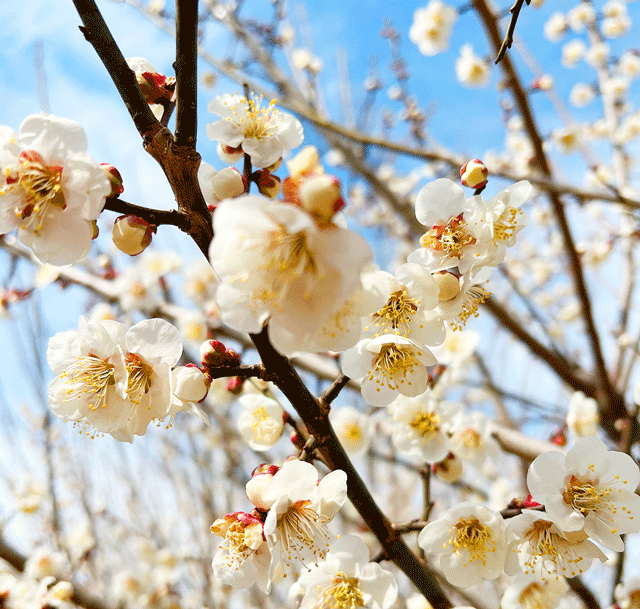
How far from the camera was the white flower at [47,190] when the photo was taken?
2.62ft

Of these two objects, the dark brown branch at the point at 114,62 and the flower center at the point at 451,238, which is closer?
the dark brown branch at the point at 114,62

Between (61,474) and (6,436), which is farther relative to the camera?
(61,474)

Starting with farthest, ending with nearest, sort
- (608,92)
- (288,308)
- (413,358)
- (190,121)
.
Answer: (608,92), (413,358), (190,121), (288,308)

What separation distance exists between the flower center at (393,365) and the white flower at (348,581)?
0.37 meters

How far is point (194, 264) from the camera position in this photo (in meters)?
4.18

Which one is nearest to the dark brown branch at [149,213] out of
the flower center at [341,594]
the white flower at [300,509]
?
the white flower at [300,509]

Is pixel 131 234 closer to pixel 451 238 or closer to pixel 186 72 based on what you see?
pixel 186 72

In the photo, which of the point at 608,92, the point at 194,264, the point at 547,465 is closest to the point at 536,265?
the point at 608,92

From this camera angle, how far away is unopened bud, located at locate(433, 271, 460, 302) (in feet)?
3.09

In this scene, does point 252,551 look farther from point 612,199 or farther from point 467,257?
point 612,199

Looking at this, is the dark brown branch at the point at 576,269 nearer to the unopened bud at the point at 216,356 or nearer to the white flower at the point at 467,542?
the white flower at the point at 467,542

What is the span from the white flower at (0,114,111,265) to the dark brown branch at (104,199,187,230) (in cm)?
5

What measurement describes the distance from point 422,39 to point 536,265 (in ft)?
9.63

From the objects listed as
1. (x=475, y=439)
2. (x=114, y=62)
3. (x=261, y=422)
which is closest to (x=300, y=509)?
(x=261, y=422)
